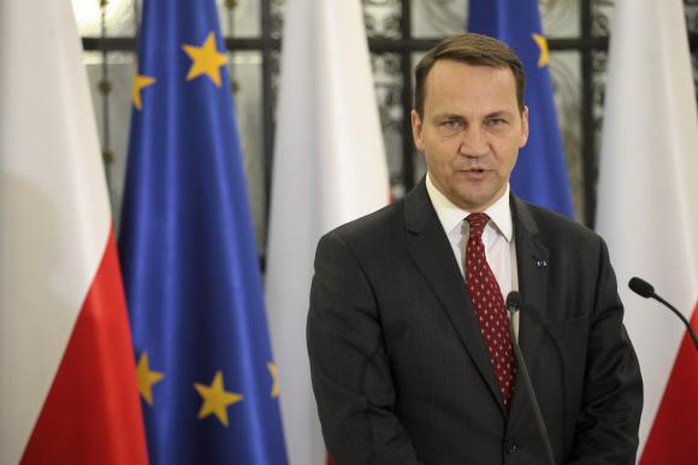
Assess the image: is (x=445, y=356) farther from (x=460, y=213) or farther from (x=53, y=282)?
(x=53, y=282)

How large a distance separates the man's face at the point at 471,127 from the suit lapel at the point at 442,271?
0.07 m

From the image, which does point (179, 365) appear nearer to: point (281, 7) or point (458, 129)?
point (281, 7)

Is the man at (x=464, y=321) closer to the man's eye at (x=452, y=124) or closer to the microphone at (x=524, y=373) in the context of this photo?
the man's eye at (x=452, y=124)

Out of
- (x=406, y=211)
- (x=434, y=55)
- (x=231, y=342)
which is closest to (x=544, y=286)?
(x=406, y=211)

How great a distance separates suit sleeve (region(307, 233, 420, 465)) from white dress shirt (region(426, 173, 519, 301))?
188 mm

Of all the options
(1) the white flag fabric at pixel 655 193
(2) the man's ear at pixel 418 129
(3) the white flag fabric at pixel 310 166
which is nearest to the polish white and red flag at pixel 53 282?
(3) the white flag fabric at pixel 310 166

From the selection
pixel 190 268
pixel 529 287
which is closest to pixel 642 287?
pixel 529 287

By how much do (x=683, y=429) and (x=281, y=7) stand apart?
200 centimetres

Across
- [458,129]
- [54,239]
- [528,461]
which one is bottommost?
[528,461]

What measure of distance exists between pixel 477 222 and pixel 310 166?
1.54 m

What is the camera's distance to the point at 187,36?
3.22m

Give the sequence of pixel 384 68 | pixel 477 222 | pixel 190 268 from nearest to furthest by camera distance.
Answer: pixel 477 222 < pixel 190 268 < pixel 384 68

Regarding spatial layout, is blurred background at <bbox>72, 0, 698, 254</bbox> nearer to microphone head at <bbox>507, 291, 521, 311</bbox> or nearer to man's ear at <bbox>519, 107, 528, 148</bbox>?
man's ear at <bbox>519, 107, 528, 148</bbox>

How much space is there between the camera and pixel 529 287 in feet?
6.05
